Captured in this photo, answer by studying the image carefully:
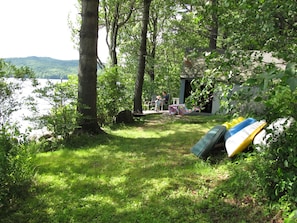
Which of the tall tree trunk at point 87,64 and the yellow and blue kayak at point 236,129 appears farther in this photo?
the tall tree trunk at point 87,64

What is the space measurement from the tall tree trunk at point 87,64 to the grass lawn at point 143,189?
4.92 ft

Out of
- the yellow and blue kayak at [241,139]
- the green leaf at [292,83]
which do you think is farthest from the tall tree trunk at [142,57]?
the green leaf at [292,83]

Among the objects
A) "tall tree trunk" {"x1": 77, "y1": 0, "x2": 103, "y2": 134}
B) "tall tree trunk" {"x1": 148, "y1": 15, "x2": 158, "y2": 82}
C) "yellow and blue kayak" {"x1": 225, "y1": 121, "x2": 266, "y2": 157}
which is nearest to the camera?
"yellow and blue kayak" {"x1": 225, "y1": 121, "x2": 266, "y2": 157}

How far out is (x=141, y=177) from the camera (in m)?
4.18

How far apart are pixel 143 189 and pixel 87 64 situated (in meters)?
4.35

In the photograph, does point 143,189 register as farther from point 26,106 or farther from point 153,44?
Answer: point 153,44

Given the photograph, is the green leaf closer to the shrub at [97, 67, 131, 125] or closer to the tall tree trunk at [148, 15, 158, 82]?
the shrub at [97, 67, 131, 125]

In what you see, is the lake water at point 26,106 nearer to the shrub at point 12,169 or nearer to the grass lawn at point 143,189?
the grass lawn at point 143,189

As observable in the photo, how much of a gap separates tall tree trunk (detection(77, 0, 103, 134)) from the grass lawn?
1.50 metres

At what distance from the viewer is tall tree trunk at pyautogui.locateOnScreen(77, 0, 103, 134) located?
6.80m

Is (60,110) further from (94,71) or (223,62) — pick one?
(223,62)

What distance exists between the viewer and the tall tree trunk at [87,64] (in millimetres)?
6797

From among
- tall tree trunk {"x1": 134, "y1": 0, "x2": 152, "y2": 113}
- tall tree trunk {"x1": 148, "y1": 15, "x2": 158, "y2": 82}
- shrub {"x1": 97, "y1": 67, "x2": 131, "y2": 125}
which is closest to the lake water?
shrub {"x1": 97, "y1": 67, "x2": 131, "y2": 125}

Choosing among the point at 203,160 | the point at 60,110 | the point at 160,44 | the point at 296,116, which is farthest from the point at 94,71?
the point at 160,44
